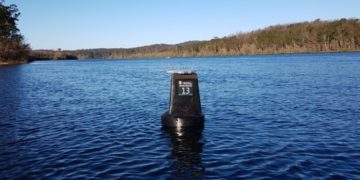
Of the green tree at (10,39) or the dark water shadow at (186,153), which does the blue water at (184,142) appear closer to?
the dark water shadow at (186,153)

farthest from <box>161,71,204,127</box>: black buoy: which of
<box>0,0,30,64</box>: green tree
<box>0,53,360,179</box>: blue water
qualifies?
<box>0,0,30,64</box>: green tree

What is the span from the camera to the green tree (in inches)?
4761

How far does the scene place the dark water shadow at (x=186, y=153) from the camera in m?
11.7

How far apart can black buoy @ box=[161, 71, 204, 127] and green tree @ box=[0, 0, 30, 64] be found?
4549 inches

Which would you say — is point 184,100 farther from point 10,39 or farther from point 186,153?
point 10,39

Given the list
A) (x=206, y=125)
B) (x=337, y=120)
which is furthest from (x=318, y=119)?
(x=206, y=125)

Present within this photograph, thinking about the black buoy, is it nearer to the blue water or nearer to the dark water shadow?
the dark water shadow

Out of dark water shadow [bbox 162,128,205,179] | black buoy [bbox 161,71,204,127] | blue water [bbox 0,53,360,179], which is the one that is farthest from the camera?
black buoy [bbox 161,71,204,127]

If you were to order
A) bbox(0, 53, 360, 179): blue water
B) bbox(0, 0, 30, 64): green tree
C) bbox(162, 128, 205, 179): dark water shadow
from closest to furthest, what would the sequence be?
bbox(162, 128, 205, 179): dark water shadow < bbox(0, 53, 360, 179): blue water < bbox(0, 0, 30, 64): green tree

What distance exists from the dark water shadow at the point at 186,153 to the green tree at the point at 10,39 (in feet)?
382

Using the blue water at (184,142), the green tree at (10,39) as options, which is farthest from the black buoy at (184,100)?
the green tree at (10,39)

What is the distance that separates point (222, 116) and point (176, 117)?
5.57m

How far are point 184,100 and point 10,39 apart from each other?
128308mm

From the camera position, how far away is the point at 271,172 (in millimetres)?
11594
